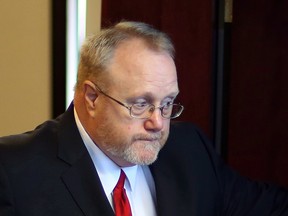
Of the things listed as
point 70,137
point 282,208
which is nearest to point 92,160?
point 70,137

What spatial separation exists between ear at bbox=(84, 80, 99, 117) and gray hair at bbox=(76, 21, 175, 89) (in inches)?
0.7

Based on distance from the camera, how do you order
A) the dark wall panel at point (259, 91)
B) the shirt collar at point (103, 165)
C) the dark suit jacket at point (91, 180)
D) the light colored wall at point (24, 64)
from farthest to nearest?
the light colored wall at point (24, 64) → the dark wall panel at point (259, 91) → the shirt collar at point (103, 165) → the dark suit jacket at point (91, 180)

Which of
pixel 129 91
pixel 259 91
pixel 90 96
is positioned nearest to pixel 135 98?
pixel 129 91

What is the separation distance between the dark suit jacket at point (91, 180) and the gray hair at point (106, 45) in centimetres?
15

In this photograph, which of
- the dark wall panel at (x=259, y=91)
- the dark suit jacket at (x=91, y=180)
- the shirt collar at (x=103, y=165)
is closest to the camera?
the dark suit jacket at (x=91, y=180)

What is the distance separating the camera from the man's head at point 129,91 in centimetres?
133

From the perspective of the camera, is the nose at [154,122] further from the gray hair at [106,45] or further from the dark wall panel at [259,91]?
the dark wall panel at [259,91]

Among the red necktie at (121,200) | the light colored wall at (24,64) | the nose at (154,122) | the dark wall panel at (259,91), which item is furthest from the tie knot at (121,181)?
the light colored wall at (24,64)

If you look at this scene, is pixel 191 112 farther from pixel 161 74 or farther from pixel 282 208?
pixel 161 74

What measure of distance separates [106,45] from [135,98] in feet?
0.50

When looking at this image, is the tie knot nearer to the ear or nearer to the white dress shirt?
the white dress shirt

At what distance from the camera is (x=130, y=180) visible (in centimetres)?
146

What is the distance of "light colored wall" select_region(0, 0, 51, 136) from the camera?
2.21 metres

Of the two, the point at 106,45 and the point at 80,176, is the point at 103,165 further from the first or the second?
the point at 106,45
